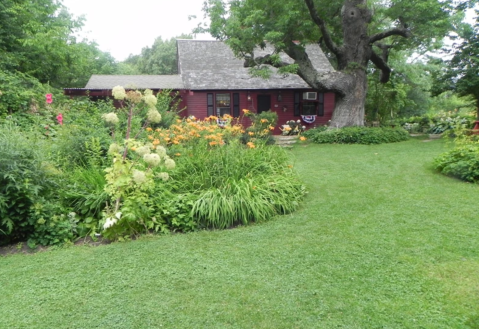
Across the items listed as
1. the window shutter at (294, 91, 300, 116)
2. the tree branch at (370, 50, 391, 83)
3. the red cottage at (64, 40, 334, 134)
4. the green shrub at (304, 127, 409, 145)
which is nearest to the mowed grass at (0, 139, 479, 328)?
the green shrub at (304, 127, 409, 145)

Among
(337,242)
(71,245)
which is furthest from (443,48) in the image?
(71,245)

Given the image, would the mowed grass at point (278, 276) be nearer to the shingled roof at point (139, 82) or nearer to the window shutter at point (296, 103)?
the shingled roof at point (139, 82)

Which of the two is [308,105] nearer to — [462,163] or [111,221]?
[462,163]

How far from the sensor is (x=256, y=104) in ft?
55.2

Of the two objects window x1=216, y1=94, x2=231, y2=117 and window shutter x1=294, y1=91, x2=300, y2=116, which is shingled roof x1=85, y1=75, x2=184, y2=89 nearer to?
window x1=216, y1=94, x2=231, y2=117

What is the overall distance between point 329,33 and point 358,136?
4145 millimetres

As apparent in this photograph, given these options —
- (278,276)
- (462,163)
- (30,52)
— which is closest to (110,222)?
(278,276)

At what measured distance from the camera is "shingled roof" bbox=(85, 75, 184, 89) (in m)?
15.6


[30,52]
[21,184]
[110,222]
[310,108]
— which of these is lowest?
[110,222]

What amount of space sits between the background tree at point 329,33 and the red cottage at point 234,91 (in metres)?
2.98

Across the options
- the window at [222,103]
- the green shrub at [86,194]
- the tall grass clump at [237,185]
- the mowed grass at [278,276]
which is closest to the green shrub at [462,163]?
the mowed grass at [278,276]

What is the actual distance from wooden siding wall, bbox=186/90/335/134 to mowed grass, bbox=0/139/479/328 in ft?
40.2

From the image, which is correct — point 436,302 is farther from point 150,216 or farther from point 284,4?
point 284,4

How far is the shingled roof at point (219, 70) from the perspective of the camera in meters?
16.2
